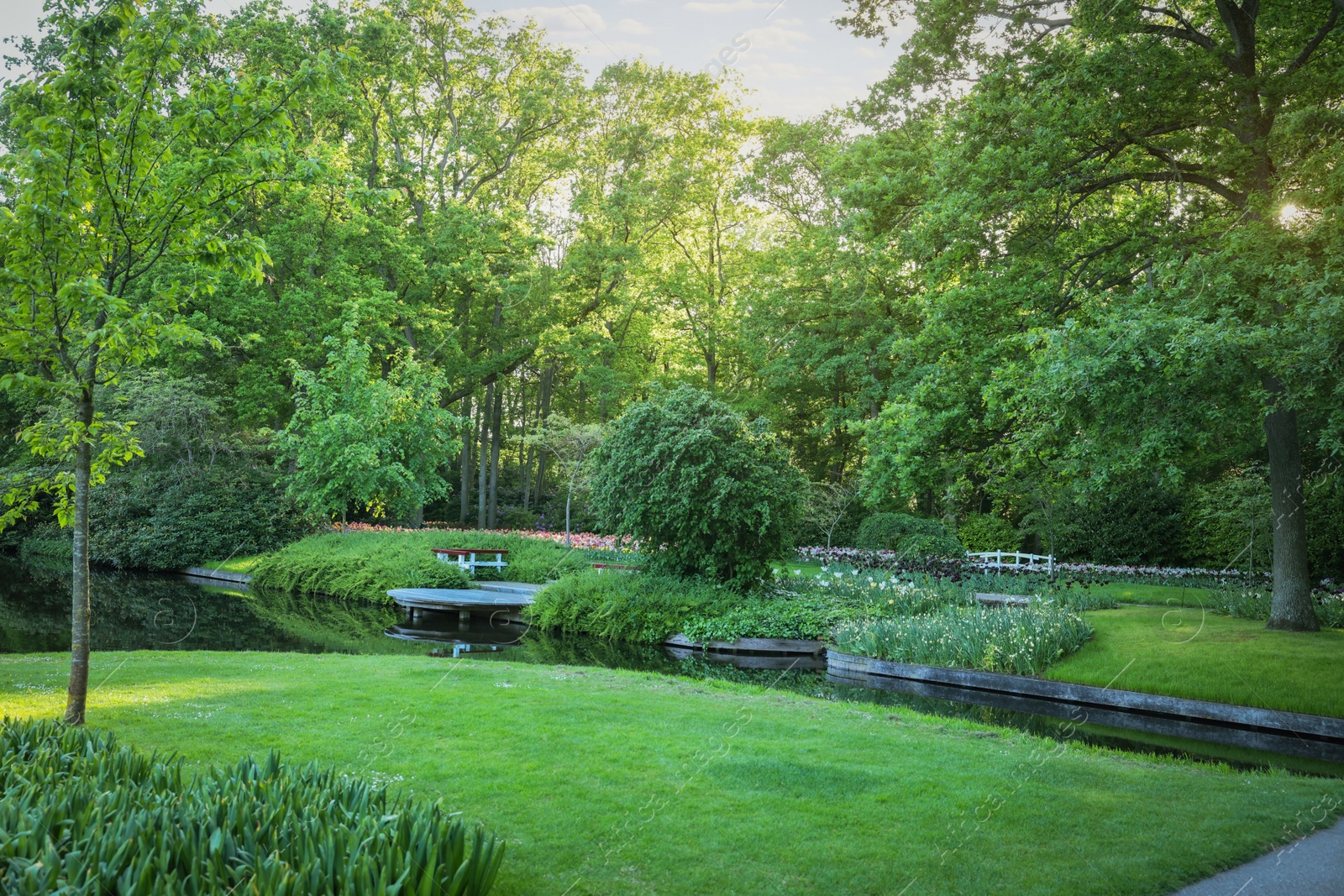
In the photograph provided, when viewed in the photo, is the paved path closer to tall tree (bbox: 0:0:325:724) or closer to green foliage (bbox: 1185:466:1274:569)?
tall tree (bbox: 0:0:325:724)

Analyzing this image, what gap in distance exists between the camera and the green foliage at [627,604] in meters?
15.1

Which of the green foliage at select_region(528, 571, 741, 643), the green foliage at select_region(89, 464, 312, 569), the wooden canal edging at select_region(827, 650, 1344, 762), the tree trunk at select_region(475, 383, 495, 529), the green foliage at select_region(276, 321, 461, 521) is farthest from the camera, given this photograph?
the tree trunk at select_region(475, 383, 495, 529)

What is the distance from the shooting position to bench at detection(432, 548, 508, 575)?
21.0 meters

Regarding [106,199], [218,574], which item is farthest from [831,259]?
[106,199]

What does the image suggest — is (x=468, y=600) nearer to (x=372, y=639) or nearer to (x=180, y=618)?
(x=372, y=639)

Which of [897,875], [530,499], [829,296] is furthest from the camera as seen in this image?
[530,499]

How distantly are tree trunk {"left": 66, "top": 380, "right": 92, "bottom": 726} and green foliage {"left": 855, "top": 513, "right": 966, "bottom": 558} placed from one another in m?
16.8

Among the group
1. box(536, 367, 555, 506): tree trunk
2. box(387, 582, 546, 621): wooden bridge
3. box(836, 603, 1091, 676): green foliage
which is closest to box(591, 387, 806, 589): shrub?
box(836, 603, 1091, 676): green foliage

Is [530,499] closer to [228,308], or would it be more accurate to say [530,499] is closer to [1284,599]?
[228,308]

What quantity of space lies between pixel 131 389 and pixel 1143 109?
2608cm

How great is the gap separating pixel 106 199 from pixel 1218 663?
1273 cm

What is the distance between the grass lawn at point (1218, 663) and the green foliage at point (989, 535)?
1207 cm

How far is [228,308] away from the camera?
90.1ft

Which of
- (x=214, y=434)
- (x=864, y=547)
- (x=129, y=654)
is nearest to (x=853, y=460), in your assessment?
(x=864, y=547)
